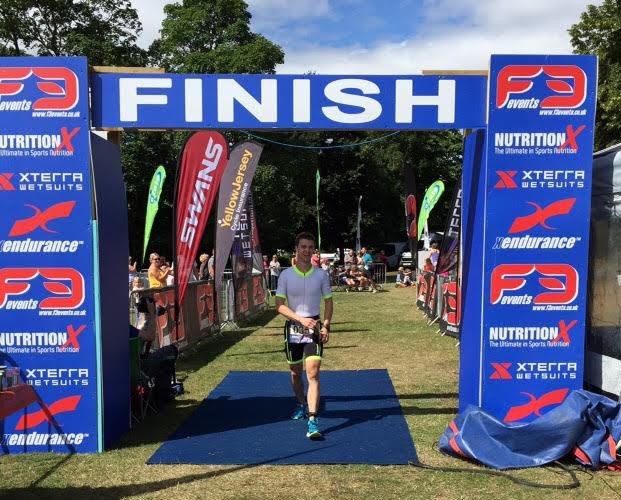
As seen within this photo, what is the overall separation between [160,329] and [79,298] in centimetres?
462

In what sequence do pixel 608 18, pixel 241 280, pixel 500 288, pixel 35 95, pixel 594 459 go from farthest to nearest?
pixel 608 18, pixel 241 280, pixel 500 288, pixel 35 95, pixel 594 459

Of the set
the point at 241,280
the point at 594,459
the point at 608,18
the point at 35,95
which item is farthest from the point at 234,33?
the point at 594,459

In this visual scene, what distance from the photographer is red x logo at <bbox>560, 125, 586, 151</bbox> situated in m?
5.66

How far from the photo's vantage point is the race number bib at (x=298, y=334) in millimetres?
5953

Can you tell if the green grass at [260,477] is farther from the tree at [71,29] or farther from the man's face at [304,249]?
the tree at [71,29]

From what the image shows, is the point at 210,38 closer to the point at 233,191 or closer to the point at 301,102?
the point at 233,191

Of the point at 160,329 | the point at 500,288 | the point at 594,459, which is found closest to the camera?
the point at 594,459

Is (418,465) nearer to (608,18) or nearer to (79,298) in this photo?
(79,298)

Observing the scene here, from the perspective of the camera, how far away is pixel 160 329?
10000 mm

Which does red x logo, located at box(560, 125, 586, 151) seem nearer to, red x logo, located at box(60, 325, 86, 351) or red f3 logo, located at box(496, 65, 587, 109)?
Result: red f3 logo, located at box(496, 65, 587, 109)

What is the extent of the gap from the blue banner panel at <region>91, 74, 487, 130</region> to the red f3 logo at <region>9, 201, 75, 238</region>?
854mm

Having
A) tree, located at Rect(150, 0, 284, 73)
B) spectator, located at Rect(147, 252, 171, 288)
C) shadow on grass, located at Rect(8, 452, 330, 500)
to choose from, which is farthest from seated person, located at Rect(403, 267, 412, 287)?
shadow on grass, located at Rect(8, 452, 330, 500)

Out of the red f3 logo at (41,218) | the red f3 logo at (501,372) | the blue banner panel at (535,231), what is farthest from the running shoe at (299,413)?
the red f3 logo at (41,218)

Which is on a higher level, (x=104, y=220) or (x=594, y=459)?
(x=104, y=220)
